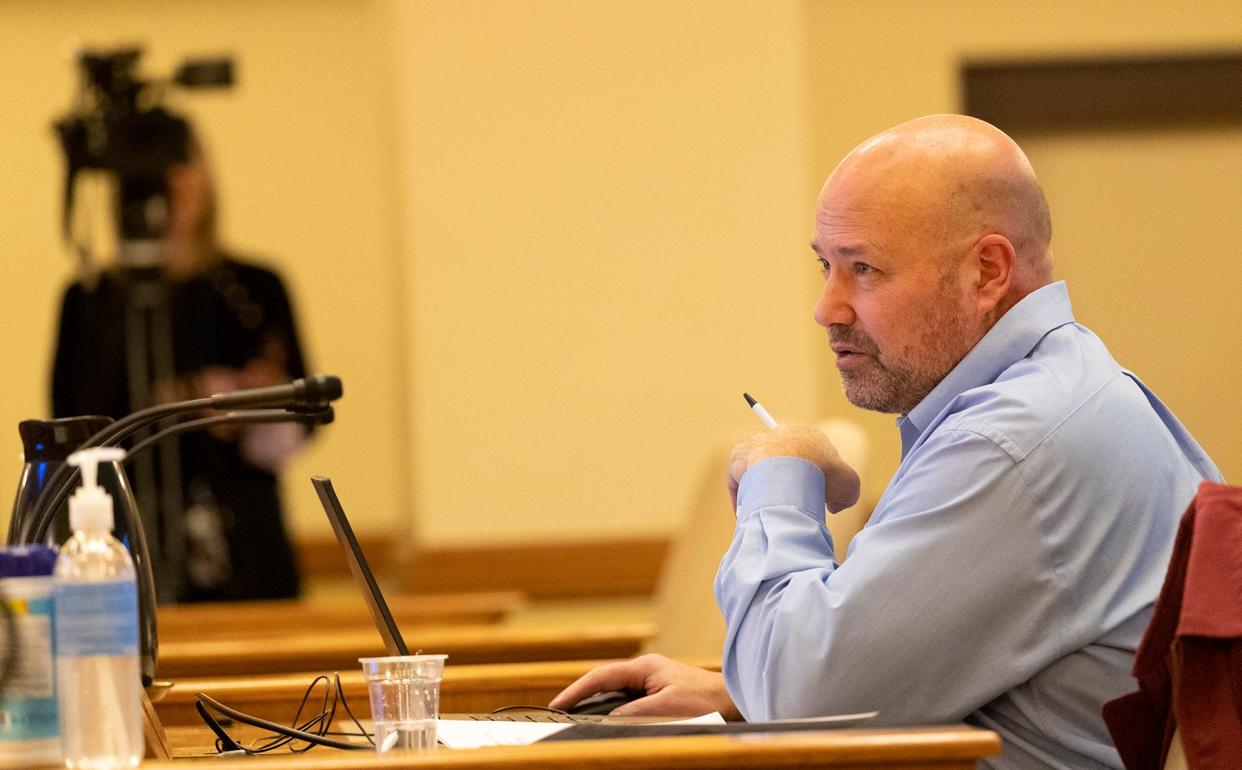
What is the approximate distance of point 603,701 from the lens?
1.59m

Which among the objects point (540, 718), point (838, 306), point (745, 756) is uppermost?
point (838, 306)

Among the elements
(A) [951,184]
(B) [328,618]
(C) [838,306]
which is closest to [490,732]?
(C) [838,306]

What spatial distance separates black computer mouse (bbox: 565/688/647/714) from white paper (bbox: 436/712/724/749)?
0.55 feet

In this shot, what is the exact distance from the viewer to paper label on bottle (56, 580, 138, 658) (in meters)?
1.07

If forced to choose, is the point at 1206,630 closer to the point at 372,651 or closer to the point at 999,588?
the point at 999,588

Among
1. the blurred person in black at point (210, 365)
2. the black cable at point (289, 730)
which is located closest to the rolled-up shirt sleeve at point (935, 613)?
the black cable at point (289, 730)

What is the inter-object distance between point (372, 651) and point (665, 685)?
29.9 inches

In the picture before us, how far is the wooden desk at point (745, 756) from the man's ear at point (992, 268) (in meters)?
0.57

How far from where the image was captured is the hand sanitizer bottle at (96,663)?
107cm

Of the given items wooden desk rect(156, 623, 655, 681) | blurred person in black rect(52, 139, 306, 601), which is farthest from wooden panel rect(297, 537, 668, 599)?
wooden desk rect(156, 623, 655, 681)

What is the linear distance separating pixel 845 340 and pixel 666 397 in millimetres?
2660

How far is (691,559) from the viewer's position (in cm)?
266

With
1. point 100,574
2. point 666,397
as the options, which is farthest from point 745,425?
point 100,574

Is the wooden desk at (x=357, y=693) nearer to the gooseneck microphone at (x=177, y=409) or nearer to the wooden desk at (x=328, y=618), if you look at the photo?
the gooseneck microphone at (x=177, y=409)
